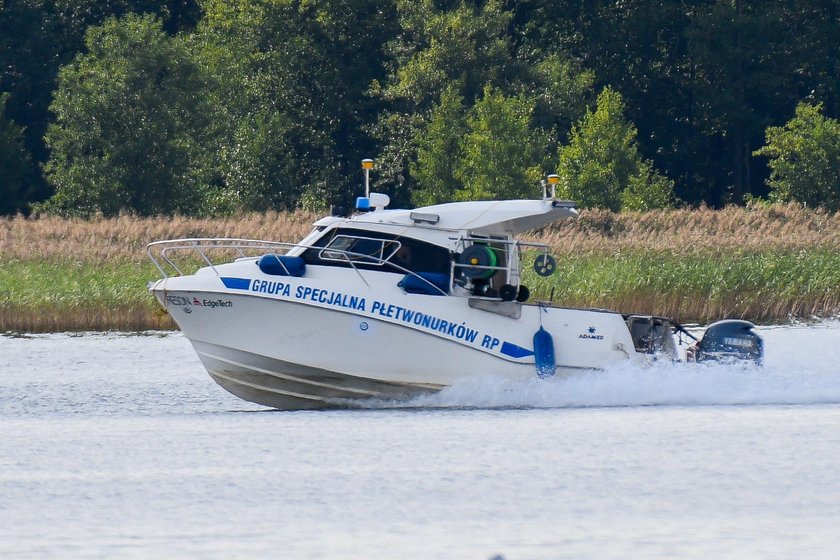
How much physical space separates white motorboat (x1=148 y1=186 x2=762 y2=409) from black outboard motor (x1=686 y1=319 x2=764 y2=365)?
3.34ft

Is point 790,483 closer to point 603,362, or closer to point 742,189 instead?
point 603,362

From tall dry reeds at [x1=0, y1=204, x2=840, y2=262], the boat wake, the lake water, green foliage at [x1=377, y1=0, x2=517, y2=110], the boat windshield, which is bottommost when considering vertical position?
the lake water

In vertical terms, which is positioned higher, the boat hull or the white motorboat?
the white motorboat

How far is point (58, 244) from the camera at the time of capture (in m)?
36.3

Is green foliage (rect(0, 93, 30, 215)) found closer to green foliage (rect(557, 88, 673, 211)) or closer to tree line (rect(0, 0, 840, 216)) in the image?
tree line (rect(0, 0, 840, 216))

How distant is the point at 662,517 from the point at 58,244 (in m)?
24.5

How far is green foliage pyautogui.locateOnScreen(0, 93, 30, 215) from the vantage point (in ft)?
206

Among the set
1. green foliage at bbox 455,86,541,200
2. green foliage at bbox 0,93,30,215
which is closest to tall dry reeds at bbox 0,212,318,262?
green foliage at bbox 455,86,541,200

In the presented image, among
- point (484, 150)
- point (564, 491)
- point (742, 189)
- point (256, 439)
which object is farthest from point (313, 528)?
point (742, 189)

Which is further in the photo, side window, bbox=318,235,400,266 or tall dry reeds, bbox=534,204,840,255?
tall dry reeds, bbox=534,204,840,255

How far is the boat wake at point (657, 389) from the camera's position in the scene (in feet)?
62.6

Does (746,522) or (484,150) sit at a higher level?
(484,150)

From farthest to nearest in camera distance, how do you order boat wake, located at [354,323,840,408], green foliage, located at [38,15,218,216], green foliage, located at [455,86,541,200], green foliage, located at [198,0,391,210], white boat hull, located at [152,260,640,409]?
green foliage, located at [198,0,391,210] < green foliage, located at [38,15,218,216] < green foliage, located at [455,86,541,200] < boat wake, located at [354,323,840,408] < white boat hull, located at [152,260,640,409]

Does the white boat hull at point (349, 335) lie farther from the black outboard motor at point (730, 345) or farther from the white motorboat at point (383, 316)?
the black outboard motor at point (730, 345)
